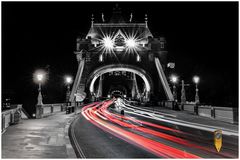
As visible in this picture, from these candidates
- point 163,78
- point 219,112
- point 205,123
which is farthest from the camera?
point 163,78

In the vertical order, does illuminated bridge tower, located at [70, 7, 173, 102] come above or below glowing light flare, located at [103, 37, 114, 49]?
below

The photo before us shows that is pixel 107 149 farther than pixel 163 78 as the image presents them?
No

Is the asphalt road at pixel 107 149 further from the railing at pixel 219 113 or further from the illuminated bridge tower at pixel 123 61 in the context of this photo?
the illuminated bridge tower at pixel 123 61

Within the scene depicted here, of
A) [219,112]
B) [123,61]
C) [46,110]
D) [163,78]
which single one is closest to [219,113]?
[219,112]

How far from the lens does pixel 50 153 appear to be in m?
7.94

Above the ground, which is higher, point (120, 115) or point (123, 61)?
point (123, 61)

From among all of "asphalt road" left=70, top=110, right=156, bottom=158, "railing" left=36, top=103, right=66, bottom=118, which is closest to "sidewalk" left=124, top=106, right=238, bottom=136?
"asphalt road" left=70, top=110, right=156, bottom=158

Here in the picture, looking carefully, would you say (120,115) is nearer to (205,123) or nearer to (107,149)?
(205,123)

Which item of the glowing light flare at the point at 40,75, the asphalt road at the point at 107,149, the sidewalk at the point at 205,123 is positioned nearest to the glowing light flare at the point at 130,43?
the glowing light flare at the point at 40,75

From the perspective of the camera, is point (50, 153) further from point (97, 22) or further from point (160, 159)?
point (97, 22)

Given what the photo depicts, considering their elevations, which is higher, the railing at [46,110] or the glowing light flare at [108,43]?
the glowing light flare at [108,43]

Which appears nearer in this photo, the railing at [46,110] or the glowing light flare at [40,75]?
the railing at [46,110]

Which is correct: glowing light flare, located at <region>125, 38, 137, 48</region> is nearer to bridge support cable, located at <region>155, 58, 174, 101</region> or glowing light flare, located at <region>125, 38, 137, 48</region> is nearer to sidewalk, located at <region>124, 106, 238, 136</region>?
bridge support cable, located at <region>155, 58, 174, 101</region>

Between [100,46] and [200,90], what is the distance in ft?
96.6
